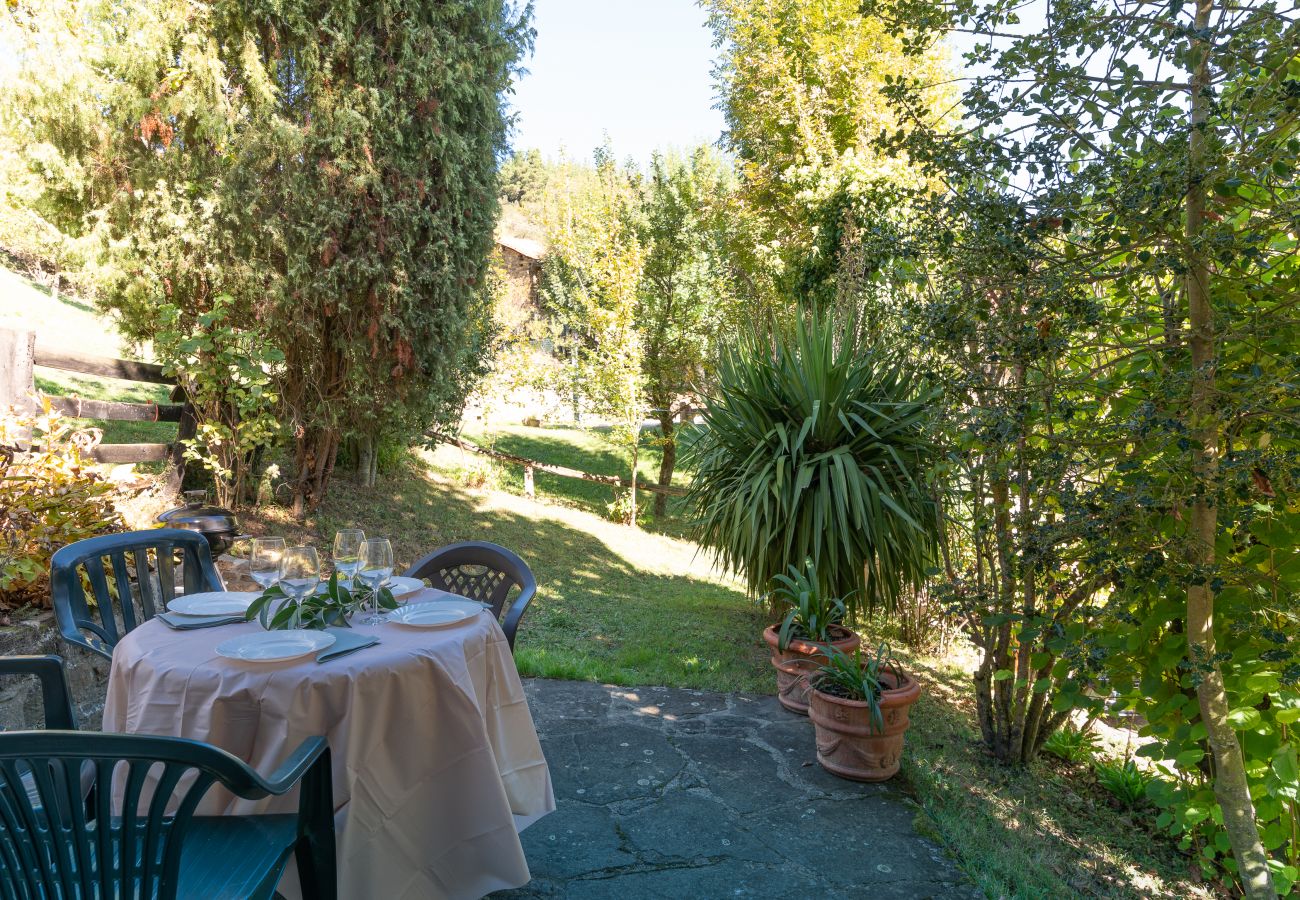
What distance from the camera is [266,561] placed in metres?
2.22

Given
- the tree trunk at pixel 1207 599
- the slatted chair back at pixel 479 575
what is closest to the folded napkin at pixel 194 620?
the slatted chair back at pixel 479 575

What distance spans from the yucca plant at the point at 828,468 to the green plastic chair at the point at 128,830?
3184mm

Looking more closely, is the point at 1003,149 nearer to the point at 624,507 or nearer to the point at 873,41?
the point at 624,507

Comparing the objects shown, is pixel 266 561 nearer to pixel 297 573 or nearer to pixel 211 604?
pixel 297 573

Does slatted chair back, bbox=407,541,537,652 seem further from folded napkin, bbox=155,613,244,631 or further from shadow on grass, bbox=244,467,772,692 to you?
shadow on grass, bbox=244,467,772,692

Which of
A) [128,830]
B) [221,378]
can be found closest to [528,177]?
[221,378]

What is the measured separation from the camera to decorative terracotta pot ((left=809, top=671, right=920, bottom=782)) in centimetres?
316

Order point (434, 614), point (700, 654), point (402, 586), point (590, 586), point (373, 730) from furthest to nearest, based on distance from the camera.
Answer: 1. point (590, 586)
2. point (700, 654)
3. point (402, 586)
4. point (434, 614)
5. point (373, 730)

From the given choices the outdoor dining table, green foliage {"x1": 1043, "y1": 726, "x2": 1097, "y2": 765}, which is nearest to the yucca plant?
green foliage {"x1": 1043, "y1": 726, "x2": 1097, "y2": 765}

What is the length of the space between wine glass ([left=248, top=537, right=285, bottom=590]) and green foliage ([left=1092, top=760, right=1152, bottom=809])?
3.58m

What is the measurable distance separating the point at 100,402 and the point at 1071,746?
5.87 metres

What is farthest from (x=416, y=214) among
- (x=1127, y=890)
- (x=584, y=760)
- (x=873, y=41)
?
(x=873, y=41)

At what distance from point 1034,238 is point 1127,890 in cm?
221

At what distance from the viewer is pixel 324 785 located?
1736 mm
